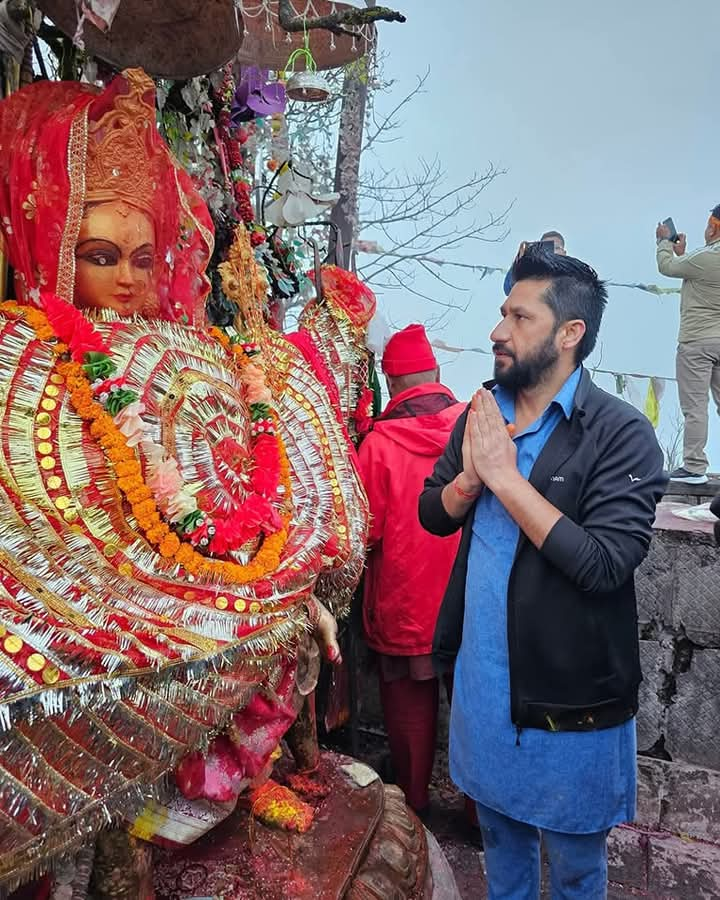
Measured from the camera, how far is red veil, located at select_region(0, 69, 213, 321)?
182cm

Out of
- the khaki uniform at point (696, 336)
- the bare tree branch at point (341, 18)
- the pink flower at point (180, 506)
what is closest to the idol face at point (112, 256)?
the pink flower at point (180, 506)

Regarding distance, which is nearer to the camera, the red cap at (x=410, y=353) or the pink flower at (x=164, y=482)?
the pink flower at (x=164, y=482)

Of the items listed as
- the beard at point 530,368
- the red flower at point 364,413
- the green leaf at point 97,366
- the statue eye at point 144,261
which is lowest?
the red flower at point 364,413

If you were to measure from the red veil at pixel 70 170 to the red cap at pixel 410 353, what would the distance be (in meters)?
1.33

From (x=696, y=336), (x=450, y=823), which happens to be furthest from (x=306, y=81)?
(x=696, y=336)

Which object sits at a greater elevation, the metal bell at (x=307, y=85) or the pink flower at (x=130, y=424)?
the metal bell at (x=307, y=85)

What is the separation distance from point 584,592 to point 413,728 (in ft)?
5.25

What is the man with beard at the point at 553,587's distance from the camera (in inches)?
67.1

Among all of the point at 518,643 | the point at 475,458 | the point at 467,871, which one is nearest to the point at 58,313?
the point at 475,458

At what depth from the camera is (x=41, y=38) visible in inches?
91.2

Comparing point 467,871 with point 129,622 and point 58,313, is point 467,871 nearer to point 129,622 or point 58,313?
point 129,622

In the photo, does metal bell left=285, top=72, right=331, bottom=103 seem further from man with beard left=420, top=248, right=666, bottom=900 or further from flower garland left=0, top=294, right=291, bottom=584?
flower garland left=0, top=294, right=291, bottom=584

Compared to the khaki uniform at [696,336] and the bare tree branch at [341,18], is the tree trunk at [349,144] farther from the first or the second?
the bare tree branch at [341,18]

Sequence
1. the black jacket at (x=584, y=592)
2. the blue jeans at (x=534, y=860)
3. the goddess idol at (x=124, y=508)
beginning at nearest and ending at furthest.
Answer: the goddess idol at (x=124, y=508)
the black jacket at (x=584, y=592)
the blue jeans at (x=534, y=860)
